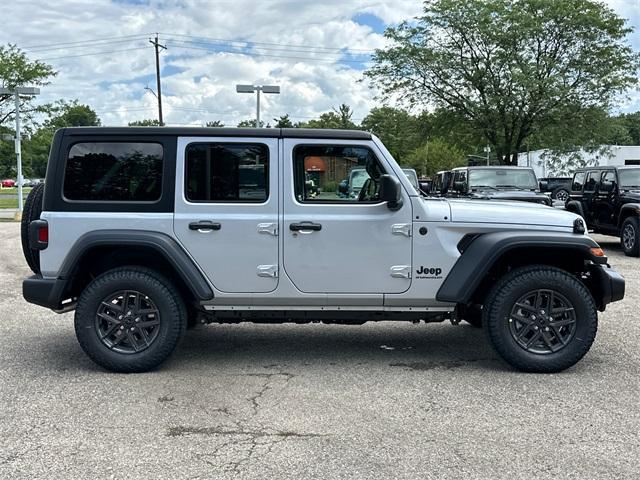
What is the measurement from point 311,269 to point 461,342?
1880 millimetres

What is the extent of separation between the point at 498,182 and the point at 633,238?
10.1ft

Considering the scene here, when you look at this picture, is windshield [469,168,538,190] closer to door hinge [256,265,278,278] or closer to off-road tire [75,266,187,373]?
door hinge [256,265,278,278]

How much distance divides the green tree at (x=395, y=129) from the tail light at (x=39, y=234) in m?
27.2

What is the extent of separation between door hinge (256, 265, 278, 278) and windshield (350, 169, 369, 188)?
90 centimetres

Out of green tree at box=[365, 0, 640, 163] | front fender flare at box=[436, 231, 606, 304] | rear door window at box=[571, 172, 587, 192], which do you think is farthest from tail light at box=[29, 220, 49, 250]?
green tree at box=[365, 0, 640, 163]

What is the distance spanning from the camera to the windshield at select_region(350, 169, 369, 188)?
5027 millimetres

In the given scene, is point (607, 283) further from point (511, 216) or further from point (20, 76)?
point (20, 76)

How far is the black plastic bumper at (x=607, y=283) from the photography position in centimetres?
502

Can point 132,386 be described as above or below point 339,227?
below

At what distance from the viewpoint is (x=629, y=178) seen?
41.1 ft

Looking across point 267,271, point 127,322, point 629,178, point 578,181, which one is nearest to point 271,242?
point 267,271

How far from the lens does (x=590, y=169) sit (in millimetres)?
13727

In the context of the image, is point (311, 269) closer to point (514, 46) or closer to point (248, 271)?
point (248, 271)

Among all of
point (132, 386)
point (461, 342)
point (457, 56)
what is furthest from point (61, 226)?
point (457, 56)
